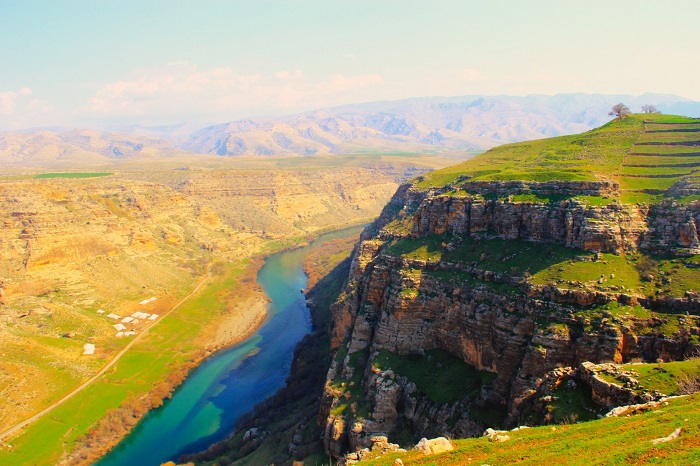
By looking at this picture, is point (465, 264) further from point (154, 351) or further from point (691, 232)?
point (154, 351)

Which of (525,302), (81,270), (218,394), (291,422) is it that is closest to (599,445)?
(525,302)

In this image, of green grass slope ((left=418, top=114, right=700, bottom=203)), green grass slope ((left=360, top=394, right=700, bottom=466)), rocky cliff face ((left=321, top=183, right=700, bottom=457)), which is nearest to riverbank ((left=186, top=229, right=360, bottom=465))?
rocky cliff face ((left=321, top=183, right=700, bottom=457))

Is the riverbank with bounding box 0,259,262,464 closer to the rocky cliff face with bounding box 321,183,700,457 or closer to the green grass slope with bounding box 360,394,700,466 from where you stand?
the rocky cliff face with bounding box 321,183,700,457

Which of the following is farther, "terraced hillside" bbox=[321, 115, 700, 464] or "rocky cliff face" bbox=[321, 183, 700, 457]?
"rocky cliff face" bbox=[321, 183, 700, 457]

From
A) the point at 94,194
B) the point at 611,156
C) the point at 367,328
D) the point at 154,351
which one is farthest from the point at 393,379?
the point at 94,194

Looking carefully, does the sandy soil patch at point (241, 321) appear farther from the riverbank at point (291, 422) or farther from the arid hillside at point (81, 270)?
the riverbank at point (291, 422)

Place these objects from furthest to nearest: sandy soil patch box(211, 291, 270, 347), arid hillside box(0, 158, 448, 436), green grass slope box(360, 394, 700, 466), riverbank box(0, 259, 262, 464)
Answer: sandy soil patch box(211, 291, 270, 347), arid hillside box(0, 158, 448, 436), riverbank box(0, 259, 262, 464), green grass slope box(360, 394, 700, 466)

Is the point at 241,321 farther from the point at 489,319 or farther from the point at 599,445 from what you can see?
the point at 599,445
